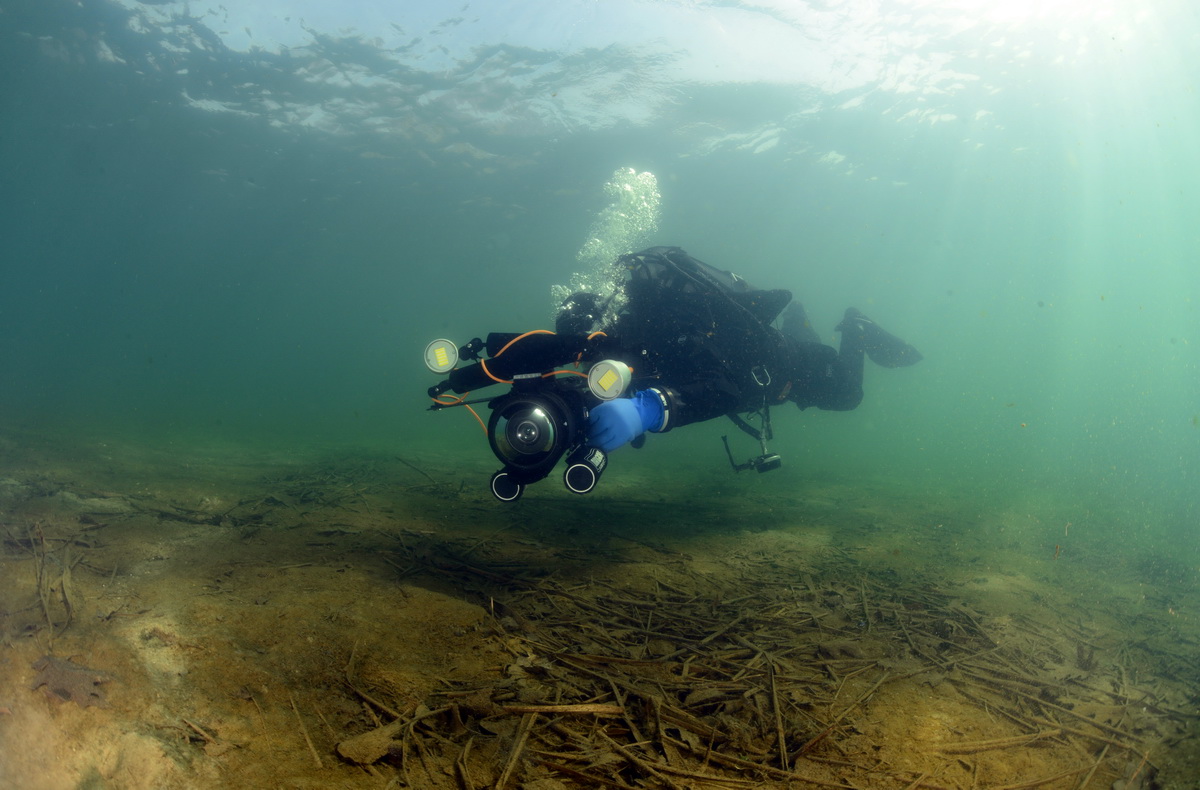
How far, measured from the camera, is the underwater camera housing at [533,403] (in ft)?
11.8

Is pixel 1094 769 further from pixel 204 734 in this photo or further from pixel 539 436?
pixel 204 734

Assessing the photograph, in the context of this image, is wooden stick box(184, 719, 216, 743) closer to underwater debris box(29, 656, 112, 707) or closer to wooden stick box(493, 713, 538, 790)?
underwater debris box(29, 656, 112, 707)

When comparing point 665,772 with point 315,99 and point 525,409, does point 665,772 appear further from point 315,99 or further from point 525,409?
point 315,99

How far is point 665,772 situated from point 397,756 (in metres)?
1.05

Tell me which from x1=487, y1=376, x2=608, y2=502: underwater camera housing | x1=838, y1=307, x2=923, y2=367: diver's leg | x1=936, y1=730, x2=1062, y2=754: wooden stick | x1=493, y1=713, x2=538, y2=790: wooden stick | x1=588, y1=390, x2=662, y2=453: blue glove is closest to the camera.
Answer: x1=493, y1=713, x2=538, y2=790: wooden stick

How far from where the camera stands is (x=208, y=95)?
20781mm

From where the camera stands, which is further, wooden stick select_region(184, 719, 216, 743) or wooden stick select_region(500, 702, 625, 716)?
wooden stick select_region(500, 702, 625, 716)

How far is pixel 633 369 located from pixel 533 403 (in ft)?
3.91

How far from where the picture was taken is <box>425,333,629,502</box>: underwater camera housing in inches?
141

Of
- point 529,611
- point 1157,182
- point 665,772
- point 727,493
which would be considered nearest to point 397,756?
point 665,772

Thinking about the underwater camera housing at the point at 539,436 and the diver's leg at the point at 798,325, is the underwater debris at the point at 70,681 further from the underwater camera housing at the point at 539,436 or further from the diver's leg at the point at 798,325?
the diver's leg at the point at 798,325

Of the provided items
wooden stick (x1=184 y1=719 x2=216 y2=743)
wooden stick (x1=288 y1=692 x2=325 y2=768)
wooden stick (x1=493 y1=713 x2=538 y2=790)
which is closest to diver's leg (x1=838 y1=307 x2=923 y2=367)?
wooden stick (x1=493 y1=713 x2=538 y2=790)

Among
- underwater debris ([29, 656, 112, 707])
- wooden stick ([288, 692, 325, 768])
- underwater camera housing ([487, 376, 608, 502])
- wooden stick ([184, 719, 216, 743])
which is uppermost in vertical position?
underwater camera housing ([487, 376, 608, 502])

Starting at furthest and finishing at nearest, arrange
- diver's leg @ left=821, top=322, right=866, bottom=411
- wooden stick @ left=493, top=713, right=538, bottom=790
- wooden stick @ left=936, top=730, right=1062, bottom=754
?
diver's leg @ left=821, top=322, right=866, bottom=411, wooden stick @ left=936, top=730, right=1062, bottom=754, wooden stick @ left=493, top=713, right=538, bottom=790
